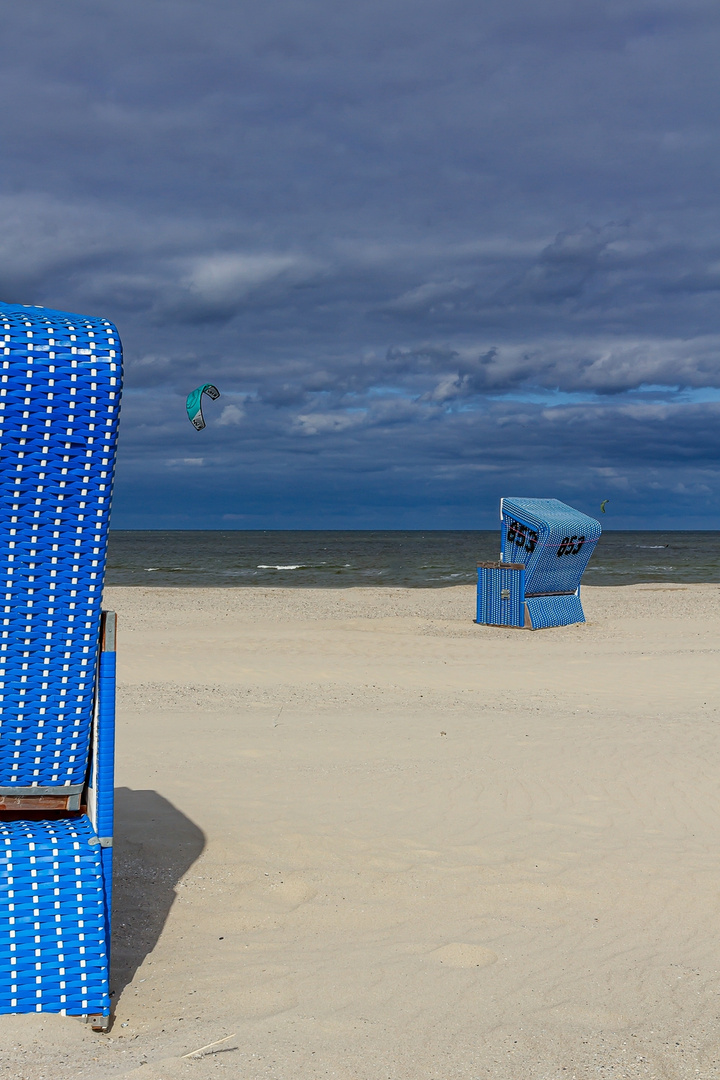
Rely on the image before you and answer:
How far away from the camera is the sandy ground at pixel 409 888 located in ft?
11.8

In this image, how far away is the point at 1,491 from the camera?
3561mm

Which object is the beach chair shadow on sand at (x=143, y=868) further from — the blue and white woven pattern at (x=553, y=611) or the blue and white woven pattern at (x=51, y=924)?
the blue and white woven pattern at (x=553, y=611)

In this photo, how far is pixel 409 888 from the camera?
5.37 m

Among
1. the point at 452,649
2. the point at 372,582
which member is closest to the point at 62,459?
the point at 452,649

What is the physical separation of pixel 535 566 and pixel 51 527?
17415 mm

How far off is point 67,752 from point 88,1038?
1.16m

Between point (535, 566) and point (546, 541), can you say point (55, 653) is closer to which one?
point (546, 541)

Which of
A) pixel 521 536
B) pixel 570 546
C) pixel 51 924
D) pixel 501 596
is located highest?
pixel 521 536

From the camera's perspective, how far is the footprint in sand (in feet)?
14.5

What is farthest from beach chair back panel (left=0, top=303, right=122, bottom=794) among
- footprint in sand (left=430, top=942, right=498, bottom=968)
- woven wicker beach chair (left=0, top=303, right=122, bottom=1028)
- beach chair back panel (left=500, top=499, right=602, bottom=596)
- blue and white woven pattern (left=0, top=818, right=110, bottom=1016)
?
beach chair back panel (left=500, top=499, right=602, bottom=596)

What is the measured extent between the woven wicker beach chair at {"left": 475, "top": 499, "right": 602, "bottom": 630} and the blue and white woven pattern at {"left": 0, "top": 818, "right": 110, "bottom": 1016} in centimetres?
1656

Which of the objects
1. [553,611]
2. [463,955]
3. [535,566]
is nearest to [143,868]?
[463,955]

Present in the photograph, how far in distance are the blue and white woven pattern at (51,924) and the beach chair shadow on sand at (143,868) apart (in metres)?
0.36

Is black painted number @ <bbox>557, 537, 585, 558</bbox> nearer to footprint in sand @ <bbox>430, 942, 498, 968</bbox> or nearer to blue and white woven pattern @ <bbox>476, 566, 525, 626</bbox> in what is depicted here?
blue and white woven pattern @ <bbox>476, 566, 525, 626</bbox>
